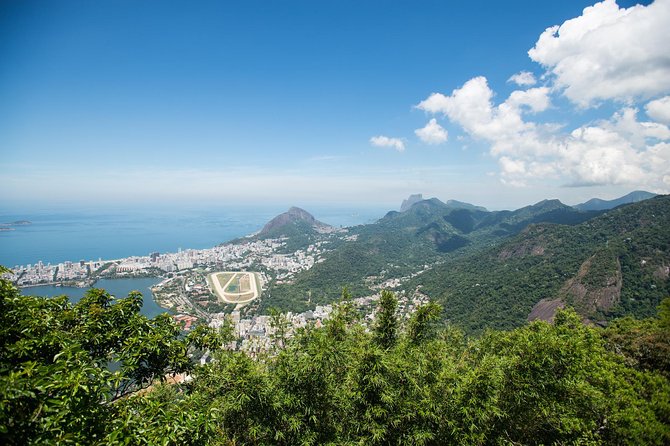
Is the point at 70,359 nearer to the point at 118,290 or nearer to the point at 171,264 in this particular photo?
the point at 118,290

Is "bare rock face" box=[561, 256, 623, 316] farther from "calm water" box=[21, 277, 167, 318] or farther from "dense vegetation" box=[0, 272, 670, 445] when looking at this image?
"calm water" box=[21, 277, 167, 318]

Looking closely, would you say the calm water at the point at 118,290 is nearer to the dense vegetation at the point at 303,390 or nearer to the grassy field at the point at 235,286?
the grassy field at the point at 235,286

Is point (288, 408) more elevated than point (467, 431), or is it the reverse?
point (288, 408)

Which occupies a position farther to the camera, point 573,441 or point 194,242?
point 194,242

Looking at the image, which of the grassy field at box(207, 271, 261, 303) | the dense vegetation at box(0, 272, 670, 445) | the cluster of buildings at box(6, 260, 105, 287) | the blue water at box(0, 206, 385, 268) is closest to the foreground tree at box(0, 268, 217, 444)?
the dense vegetation at box(0, 272, 670, 445)

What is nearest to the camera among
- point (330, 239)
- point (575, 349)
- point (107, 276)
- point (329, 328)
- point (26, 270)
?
point (575, 349)

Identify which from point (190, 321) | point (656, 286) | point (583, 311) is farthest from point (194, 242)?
point (656, 286)

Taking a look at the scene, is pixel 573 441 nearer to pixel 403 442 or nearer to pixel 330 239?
pixel 403 442

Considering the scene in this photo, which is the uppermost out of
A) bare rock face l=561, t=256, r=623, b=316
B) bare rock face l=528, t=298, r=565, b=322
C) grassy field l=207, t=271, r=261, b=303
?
bare rock face l=561, t=256, r=623, b=316

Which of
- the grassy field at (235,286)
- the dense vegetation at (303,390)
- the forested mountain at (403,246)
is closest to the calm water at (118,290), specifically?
the grassy field at (235,286)
